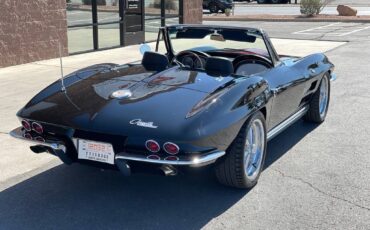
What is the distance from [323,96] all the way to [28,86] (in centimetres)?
466

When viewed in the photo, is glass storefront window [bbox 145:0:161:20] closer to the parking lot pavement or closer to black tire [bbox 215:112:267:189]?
the parking lot pavement

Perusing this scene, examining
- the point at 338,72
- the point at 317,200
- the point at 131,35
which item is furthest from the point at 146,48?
the point at 131,35

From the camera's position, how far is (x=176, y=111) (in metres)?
3.64

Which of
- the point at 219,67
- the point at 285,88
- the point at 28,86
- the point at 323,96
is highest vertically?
the point at 219,67

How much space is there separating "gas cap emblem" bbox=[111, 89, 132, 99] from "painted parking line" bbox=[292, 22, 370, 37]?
1411 centimetres

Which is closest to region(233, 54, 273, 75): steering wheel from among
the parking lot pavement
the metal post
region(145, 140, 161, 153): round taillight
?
the parking lot pavement

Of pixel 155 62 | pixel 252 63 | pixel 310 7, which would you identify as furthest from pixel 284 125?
pixel 310 7

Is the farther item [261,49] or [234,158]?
[261,49]

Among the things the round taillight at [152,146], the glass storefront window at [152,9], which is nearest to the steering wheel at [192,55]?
the round taillight at [152,146]

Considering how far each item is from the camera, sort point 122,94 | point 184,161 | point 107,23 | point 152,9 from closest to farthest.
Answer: point 184,161, point 122,94, point 107,23, point 152,9

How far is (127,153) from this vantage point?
3484mm

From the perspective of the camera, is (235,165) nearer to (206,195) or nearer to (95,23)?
(206,195)

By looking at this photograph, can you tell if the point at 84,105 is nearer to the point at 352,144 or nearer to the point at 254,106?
the point at 254,106

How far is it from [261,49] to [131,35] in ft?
29.6
